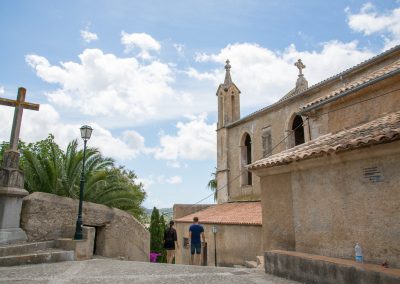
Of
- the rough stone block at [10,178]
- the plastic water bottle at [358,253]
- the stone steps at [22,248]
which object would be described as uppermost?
the rough stone block at [10,178]

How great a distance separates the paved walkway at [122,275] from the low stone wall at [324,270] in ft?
0.78

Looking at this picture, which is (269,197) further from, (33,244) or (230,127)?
(230,127)

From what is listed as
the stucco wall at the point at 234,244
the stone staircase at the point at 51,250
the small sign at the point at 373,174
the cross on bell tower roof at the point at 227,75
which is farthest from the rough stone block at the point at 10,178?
the cross on bell tower roof at the point at 227,75

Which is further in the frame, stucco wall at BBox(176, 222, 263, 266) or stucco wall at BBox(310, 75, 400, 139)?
stucco wall at BBox(176, 222, 263, 266)

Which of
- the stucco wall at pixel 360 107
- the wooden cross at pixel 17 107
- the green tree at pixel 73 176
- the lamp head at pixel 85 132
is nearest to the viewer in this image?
the stucco wall at pixel 360 107

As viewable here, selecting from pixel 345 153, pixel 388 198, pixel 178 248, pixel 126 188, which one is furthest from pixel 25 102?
pixel 178 248

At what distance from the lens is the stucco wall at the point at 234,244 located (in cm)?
1412

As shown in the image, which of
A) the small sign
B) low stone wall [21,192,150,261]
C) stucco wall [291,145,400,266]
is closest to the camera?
stucco wall [291,145,400,266]

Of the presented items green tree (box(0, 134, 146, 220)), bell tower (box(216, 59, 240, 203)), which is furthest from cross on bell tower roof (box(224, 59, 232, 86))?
green tree (box(0, 134, 146, 220))

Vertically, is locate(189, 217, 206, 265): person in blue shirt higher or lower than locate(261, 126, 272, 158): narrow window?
lower

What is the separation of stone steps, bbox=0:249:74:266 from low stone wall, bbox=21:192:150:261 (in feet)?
4.08

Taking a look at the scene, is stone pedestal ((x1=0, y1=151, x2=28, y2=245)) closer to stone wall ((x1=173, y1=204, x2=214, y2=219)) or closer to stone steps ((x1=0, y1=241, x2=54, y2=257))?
stone steps ((x1=0, y1=241, x2=54, y2=257))

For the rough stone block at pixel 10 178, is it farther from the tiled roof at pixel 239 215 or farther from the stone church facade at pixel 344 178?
the tiled roof at pixel 239 215

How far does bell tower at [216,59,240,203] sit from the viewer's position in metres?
23.6
